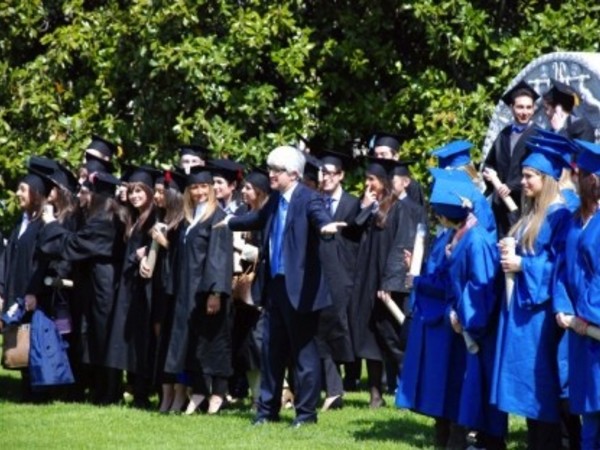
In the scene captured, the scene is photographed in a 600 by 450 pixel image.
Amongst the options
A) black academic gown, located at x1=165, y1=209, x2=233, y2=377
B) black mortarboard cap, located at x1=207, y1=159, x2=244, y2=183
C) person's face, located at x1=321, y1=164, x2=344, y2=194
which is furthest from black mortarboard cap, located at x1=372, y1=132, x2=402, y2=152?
black academic gown, located at x1=165, y1=209, x2=233, y2=377

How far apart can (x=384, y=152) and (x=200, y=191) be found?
197cm

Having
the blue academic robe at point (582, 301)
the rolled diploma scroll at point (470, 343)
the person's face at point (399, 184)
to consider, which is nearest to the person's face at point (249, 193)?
the person's face at point (399, 184)

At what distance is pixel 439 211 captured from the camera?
39.3 feet

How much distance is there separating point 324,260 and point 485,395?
3.70 meters

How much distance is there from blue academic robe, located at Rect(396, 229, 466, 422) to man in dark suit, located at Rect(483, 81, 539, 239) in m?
1.08

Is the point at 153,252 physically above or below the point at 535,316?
above

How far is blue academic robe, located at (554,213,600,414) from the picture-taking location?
10516 mm

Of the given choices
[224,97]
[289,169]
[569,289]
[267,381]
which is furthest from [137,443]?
[224,97]

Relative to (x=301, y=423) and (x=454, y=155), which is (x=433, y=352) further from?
(x=301, y=423)

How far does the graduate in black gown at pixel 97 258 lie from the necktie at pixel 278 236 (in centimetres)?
250

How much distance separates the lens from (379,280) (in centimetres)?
1541

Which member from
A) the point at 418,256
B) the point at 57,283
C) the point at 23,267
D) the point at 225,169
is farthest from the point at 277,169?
the point at 23,267

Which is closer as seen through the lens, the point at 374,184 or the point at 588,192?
the point at 588,192

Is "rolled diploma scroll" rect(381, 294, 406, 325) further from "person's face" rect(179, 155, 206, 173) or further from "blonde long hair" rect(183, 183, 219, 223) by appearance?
"person's face" rect(179, 155, 206, 173)
